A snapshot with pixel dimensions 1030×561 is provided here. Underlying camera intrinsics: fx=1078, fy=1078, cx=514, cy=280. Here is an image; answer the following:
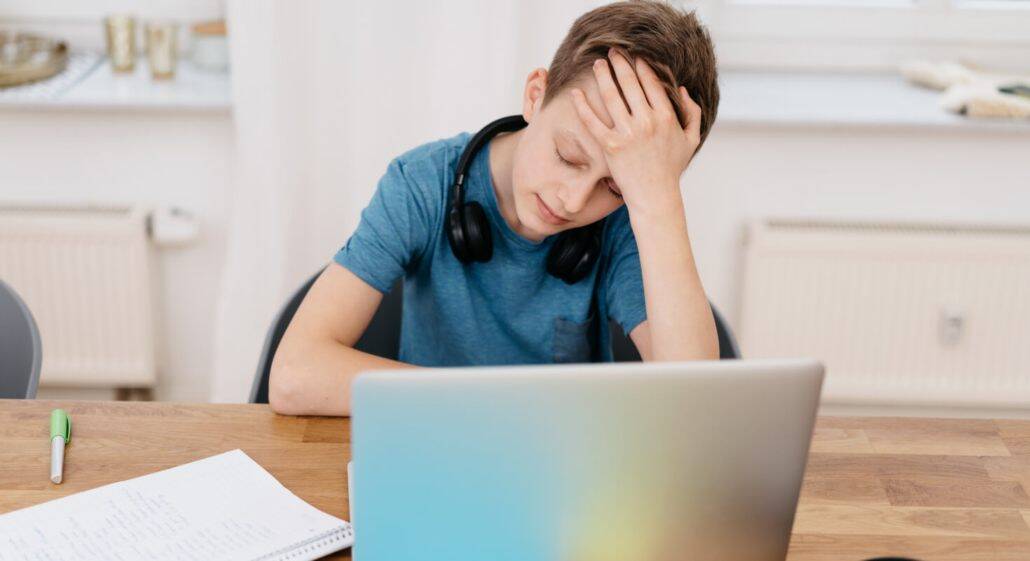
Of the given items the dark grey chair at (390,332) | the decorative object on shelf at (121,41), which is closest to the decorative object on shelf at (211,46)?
the decorative object on shelf at (121,41)

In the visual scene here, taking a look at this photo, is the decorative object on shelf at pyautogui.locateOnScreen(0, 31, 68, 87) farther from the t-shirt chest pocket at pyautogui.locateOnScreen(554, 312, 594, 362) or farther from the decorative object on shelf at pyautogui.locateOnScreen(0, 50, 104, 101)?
the t-shirt chest pocket at pyautogui.locateOnScreen(554, 312, 594, 362)

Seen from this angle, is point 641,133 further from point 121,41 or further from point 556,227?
point 121,41

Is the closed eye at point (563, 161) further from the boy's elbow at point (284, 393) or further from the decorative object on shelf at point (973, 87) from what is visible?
the decorative object on shelf at point (973, 87)

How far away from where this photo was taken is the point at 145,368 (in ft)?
7.41

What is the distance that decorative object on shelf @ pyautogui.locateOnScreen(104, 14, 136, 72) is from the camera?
7.13 ft

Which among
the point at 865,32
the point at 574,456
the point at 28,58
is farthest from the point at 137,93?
the point at 574,456

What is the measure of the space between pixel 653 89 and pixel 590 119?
0.08 metres

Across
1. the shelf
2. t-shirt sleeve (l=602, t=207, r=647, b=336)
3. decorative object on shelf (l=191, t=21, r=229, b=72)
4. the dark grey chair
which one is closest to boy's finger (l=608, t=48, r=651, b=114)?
t-shirt sleeve (l=602, t=207, r=647, b=336)

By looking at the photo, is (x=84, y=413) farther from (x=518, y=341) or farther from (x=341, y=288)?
(x=518, y=341)

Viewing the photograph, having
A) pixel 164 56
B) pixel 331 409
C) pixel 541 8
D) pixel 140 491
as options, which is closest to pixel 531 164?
pixel 331 409

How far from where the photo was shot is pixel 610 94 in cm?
119

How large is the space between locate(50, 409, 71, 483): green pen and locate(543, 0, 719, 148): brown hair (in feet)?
2.10

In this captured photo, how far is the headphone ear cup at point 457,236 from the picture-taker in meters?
1.36

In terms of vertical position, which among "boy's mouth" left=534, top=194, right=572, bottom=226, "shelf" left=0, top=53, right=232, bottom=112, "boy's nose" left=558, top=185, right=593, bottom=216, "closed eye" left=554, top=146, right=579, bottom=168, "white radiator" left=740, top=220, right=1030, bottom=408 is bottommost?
"white radiator" left=740, top=220, right=1030, bottom=408
